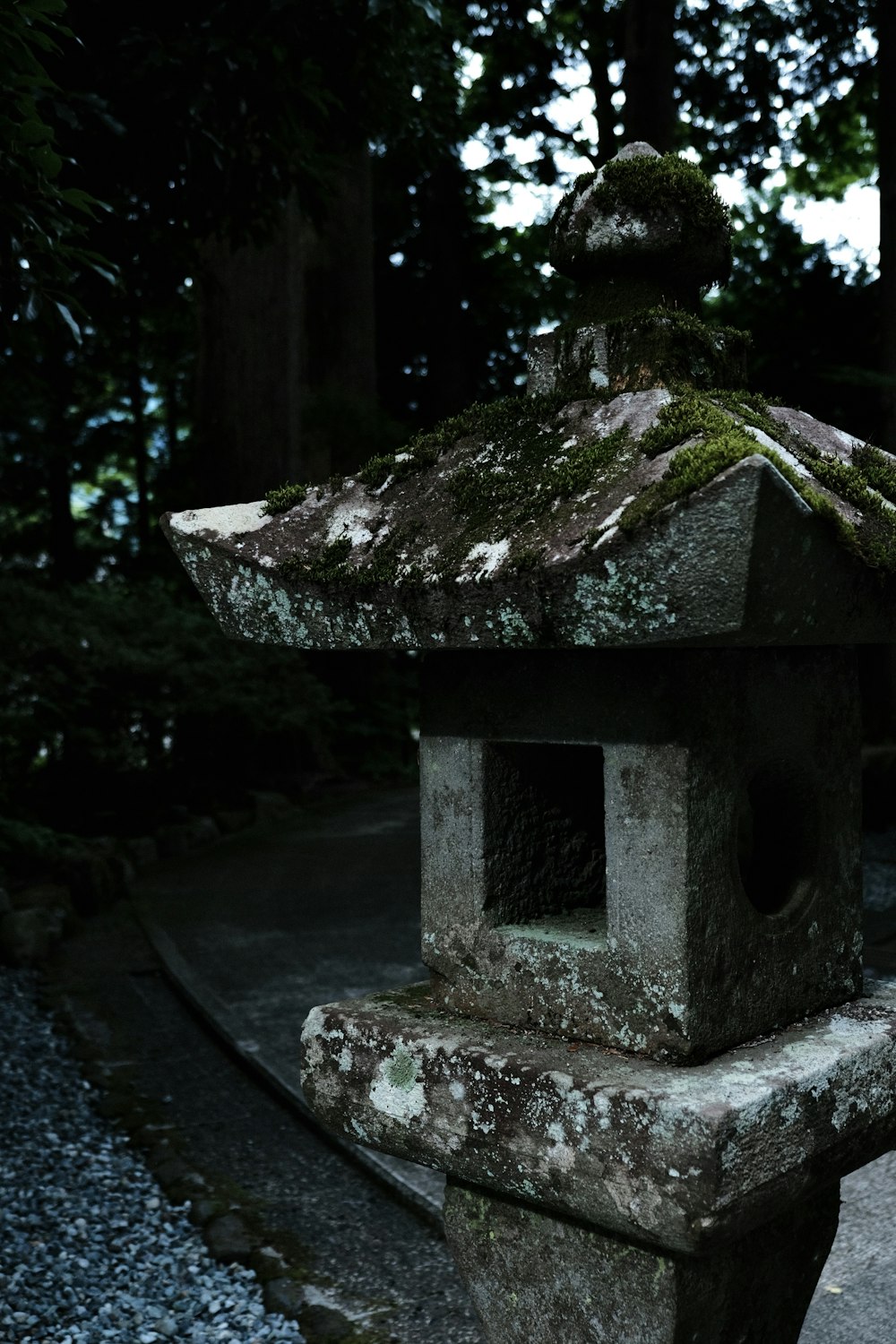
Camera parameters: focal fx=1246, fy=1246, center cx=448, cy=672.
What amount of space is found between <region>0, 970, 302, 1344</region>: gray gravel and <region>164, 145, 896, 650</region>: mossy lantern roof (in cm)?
206

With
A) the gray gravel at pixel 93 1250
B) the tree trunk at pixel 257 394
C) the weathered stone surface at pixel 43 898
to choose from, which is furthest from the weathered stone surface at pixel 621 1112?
the tree trunk at pixel 257 394

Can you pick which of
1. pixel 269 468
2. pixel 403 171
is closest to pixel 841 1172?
pixel 269 468

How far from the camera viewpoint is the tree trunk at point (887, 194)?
988 centimetres

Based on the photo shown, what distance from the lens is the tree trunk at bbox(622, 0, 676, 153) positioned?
10.6 meters

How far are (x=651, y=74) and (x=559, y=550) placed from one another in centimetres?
1034

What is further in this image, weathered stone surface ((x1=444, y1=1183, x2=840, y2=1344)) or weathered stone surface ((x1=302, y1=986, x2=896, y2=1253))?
weathered stone surface ((x1=444, y1=1183, x2=840, y2=1344))

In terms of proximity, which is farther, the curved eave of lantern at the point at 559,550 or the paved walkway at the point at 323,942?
the paved walkway at the point at 323,942

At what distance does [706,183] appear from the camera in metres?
2.03

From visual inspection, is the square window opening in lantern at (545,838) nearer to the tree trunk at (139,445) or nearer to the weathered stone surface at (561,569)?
the weathered stone surface at (561,569)

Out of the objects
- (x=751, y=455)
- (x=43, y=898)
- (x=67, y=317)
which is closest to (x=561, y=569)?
(x=751, y=455)

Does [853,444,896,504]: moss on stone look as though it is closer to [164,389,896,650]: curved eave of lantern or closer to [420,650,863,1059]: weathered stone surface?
[164,389,896,650]: curved eave of lantern

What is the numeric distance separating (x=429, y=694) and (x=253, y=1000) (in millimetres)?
3792

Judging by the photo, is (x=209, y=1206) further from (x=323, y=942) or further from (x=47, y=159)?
(x=47, y=159)

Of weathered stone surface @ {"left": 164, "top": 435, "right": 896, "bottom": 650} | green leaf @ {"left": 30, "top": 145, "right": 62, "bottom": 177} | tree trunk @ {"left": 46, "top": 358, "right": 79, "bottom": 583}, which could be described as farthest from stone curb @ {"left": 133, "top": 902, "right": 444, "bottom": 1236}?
tree trunk @ {"left": 46, "top": 358, "right": 79, "bottom": 583}
